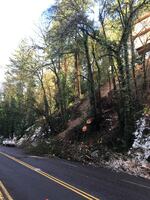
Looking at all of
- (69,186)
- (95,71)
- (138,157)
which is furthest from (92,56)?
(69,186)

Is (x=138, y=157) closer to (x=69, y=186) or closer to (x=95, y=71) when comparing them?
(x=69, y=186)

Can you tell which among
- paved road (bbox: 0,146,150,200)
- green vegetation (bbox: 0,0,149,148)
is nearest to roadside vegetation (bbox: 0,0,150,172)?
green vegetation (bbox: 0,0,149,148)

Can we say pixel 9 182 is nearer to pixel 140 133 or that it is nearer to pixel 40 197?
pixel 40 197

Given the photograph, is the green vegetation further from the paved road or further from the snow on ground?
the paved road

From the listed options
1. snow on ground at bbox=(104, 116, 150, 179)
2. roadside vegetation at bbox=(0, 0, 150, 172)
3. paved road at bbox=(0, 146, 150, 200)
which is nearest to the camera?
paved road at bbox=(0, 146, 150, 200)

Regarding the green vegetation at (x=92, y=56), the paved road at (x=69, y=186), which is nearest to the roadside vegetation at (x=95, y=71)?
the green vegetation at (x=92, y=56)

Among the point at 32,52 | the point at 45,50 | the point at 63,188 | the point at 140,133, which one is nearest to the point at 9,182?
the point at 63,188

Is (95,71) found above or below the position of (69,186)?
above

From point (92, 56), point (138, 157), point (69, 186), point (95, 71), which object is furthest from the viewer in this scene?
point (95, 71)

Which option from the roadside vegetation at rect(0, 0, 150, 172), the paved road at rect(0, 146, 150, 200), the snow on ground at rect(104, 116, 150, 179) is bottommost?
the paved road at rect(0, 146, 150, 200)

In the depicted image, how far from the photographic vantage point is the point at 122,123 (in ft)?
87.2

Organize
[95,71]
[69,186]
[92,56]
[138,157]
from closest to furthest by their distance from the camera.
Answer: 1. [69,186]
2. [138,157]
3. [92,56]
4. [95,71]

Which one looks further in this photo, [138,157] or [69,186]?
[138,157]

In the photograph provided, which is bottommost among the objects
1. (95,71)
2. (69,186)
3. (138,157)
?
(69,186)
